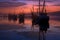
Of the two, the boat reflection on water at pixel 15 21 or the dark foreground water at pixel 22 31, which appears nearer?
the dark foreground water at pixel 22 31

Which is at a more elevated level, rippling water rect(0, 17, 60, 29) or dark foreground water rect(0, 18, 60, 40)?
rippling water rect(0, 17, 60, 29)

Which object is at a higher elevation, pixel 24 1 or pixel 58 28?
pixel 24 1

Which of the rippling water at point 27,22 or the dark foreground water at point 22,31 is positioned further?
the rippling water at point 27,22

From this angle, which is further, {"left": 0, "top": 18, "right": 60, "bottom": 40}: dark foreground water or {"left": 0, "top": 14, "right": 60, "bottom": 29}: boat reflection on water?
{"left": 0, "top": 14, "right": 60, "bottom": 29}: boat reflection on water

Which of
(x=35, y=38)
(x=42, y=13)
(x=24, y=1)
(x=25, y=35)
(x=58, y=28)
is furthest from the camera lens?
(x=24, y=1)

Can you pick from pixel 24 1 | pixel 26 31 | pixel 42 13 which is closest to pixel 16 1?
pixel 24 1

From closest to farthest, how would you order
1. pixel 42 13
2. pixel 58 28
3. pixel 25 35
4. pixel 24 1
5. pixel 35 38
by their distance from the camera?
pixel 42 13 → pixel 35 38 → pixel 25 35 → pixel 58 28 → pixel 24 1

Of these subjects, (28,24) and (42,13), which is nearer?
(42,13)

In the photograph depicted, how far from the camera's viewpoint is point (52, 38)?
1828 millimetres

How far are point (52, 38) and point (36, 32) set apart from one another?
164 mm

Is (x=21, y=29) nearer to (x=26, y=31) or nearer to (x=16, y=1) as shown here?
(x=26, y=31)

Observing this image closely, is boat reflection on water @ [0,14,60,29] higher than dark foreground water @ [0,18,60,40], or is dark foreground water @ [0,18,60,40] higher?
boat reflection on water @ [0,14,60,29]

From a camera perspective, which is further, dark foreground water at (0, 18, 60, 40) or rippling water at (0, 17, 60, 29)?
rippling water at (0, 17, 60, 29)

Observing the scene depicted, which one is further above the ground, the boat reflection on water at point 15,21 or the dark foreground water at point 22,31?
the boat reflection on water at point 15,21
